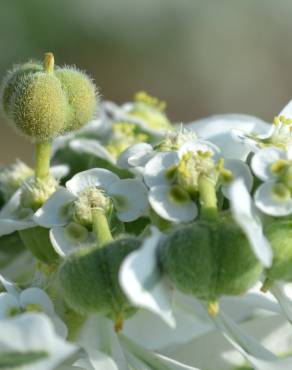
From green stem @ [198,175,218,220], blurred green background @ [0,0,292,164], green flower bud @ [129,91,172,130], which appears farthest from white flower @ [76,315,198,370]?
blurred green background @ [0,0,292,164]

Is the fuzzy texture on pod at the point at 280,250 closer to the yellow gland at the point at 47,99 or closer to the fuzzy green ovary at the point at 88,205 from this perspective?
the fuzzy green ovary at the point at 88,205

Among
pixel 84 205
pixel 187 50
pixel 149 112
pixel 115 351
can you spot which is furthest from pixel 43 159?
pixel 187 50

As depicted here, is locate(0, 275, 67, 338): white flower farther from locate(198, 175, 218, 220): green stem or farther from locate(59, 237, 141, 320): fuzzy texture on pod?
locate(198, 175, 218, 220): green stem

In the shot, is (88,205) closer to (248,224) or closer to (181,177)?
(181,177)

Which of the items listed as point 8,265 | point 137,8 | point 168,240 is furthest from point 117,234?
point 137,8

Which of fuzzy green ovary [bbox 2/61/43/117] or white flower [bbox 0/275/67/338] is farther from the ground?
fuzzy green ovary [bbox 2/61/43/117]

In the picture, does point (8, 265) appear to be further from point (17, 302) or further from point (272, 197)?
point (272, 197)

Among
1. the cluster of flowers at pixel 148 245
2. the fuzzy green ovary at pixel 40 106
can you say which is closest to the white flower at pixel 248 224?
the cluster of flowers at pixel 148 245

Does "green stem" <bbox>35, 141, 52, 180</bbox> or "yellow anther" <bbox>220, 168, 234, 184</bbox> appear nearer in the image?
"yellow anther" <bbox>220, 168, 234, 184</bbox>
